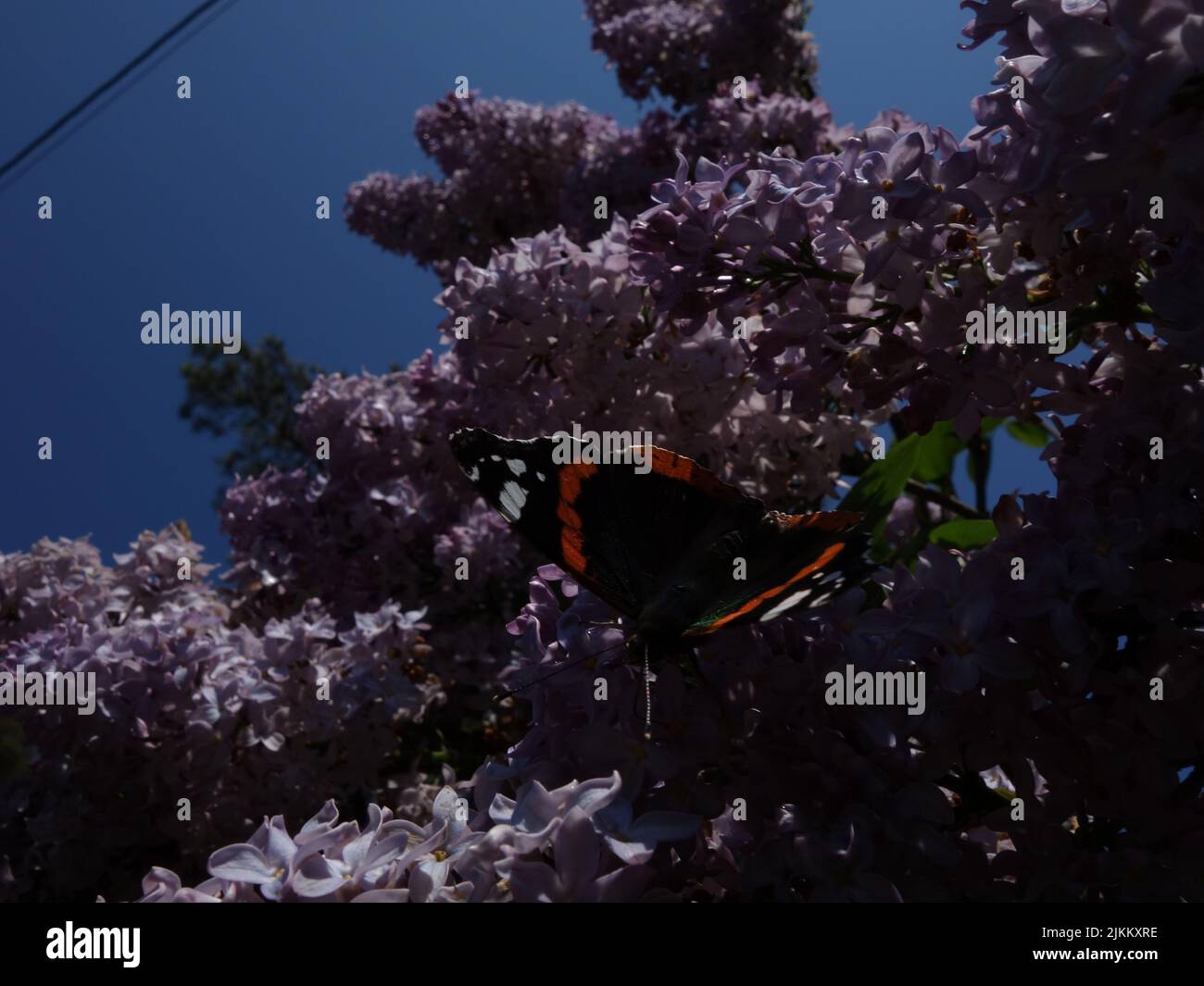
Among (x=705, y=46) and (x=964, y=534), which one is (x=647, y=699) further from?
(x=705, y=46)

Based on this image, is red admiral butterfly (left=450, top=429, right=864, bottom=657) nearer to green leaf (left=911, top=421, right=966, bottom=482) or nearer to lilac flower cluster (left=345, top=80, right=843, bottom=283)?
green leaf (left=911, top=421, right=966, bottom=482)

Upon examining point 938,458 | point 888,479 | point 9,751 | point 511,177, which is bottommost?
point 9,751

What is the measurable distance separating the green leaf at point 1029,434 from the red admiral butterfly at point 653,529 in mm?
1960

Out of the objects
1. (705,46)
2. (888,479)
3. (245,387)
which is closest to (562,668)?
(888,479)

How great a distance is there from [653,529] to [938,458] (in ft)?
5.69

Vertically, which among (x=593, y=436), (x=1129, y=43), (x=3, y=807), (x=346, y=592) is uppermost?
(x=1129, y=43)

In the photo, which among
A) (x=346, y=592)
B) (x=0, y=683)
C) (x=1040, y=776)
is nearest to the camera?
(x=1040, y=776)

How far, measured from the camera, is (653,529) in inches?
55.8

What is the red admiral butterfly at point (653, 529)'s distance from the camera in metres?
1.22

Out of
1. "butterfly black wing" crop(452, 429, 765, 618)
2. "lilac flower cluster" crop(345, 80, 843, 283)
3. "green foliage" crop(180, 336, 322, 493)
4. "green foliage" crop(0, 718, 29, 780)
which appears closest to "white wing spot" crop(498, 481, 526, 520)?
"butterfly black wing" crop(452, 429, 765, 618)

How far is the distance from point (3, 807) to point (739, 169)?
6.79 feet

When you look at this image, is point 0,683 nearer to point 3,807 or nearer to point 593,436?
point 3,807
